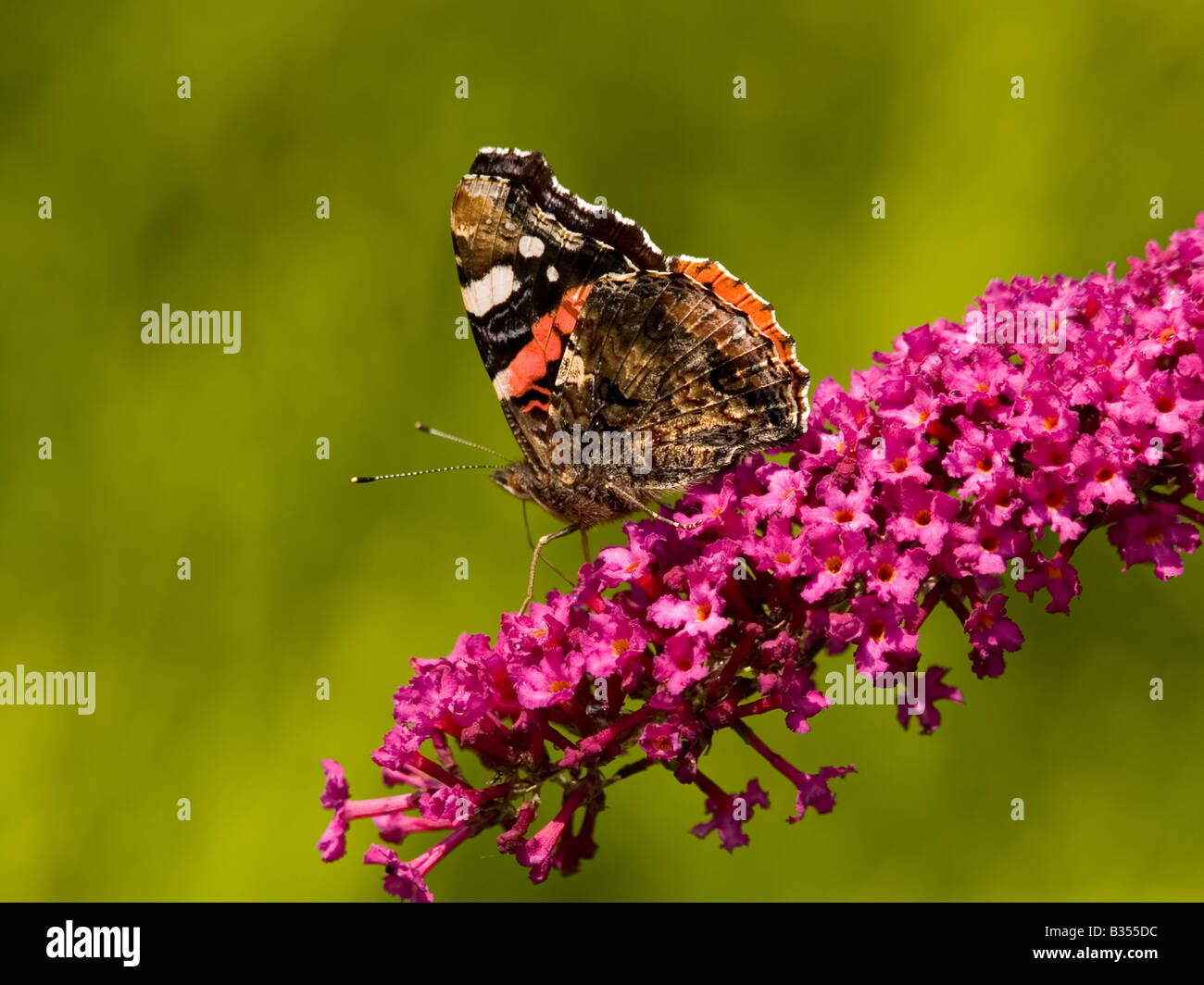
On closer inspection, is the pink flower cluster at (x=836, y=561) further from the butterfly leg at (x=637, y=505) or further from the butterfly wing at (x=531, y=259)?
the butterfly wing at (x=531, y=259)

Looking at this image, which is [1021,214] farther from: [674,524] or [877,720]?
[674,524]

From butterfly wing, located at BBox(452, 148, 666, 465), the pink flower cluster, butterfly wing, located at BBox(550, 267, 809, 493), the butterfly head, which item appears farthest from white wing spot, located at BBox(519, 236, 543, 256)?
the pink flower cluster

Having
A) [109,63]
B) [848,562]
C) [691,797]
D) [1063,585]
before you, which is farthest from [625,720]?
[109,63]

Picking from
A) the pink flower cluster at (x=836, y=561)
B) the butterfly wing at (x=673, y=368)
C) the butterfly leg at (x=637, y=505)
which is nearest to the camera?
the pink flower cluster at (x=836, y=561)

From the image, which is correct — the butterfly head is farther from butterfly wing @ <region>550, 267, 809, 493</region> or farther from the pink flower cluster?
the pink flower cluster

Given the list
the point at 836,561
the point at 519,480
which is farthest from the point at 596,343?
the point at 836,561

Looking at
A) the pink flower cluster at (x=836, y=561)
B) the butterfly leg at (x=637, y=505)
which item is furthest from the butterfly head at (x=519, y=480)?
the pink flower cluster at (x=836, y=561)
